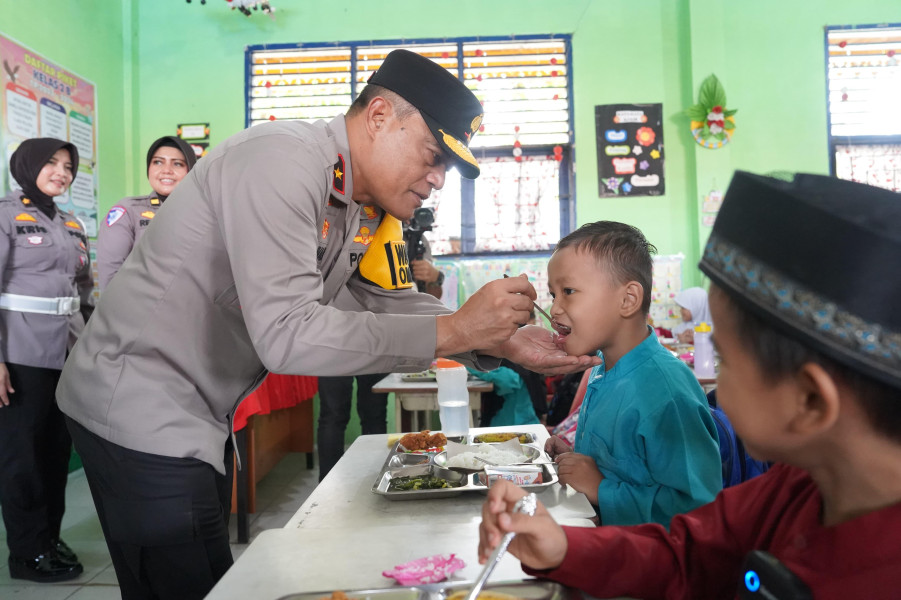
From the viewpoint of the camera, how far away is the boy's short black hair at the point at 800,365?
1.88ft

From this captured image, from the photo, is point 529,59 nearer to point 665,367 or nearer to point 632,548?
point 665,367

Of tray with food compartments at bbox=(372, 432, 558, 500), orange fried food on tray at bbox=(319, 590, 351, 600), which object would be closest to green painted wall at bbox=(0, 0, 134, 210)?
tray with food compartments at bbox=(372, 432, 558, 500)

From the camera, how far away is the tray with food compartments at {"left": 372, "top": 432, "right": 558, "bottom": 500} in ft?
4.11

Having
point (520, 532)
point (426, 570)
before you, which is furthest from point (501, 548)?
point (426, 570)

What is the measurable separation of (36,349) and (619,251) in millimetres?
2582

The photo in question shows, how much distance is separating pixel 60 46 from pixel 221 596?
4663 millimetres

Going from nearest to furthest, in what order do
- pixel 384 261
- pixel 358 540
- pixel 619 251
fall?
pixel 358 540 → pixel 619 251 → pixel 384 261

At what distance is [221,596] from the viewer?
2.65ft

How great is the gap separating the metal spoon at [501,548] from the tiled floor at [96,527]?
236 cm

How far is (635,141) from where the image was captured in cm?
507

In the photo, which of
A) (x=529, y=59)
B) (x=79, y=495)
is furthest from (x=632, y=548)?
(x=529, y=59)

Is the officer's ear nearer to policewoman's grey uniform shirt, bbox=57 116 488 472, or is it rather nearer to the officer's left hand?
policewoman's grey uniform shirt, bbox=57 116 488 472

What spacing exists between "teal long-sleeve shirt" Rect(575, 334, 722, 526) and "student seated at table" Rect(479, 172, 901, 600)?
15.4 inches

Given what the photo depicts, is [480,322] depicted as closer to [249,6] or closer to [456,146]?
[456,146]
